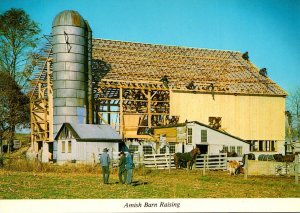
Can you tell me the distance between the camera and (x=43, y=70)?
3800 centimetres

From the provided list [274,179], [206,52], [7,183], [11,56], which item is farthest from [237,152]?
[7,183]

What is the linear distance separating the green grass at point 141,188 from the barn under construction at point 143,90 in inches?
481

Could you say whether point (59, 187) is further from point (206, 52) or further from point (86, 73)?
point (206, 52)

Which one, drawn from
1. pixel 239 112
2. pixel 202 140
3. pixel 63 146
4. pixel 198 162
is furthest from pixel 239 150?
pixel 63 146

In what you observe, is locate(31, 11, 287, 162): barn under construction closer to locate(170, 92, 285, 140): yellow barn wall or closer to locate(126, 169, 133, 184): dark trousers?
locate(170, 92, 285, 140): yellow barn wall

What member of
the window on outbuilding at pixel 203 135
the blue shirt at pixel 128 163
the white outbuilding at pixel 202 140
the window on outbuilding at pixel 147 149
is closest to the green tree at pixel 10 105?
the window on outbuilding at pixel 147 149

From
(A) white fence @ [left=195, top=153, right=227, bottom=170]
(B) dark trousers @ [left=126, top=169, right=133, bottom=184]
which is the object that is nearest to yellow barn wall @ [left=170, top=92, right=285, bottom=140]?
(A) white fence @ [left=195, top=153, right=227, bottom=170]

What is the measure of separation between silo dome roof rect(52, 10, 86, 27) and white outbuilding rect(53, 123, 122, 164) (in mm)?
7500

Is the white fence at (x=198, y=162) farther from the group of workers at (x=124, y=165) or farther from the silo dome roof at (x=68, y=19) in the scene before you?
the silo dome roof at (x=68, y=19)

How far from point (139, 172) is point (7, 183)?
317 inches

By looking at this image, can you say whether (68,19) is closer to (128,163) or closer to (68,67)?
(68,67)

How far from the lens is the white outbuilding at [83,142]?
30328mm

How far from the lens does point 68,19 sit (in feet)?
112

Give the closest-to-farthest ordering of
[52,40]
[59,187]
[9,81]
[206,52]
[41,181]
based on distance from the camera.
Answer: [59,187] < [41,181] < [9,81] < [52,40] < [206,52]
